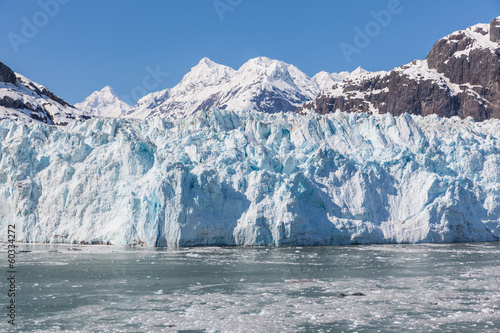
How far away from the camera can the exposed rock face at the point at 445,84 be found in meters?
111

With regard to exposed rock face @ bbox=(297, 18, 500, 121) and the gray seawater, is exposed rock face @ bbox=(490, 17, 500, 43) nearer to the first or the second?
exposed rock face @ bbox=(297, 18, 500, 121)

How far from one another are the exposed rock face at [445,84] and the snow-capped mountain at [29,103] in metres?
57.4

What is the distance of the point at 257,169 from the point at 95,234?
1068 cm

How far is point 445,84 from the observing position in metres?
115

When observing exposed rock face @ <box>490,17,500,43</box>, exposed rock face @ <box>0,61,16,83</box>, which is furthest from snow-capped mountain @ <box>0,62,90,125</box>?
exposed rock face @ <box>490,17,500,43</box>

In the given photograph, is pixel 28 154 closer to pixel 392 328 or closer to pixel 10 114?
pixel 392 328

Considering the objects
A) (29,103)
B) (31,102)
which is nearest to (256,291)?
(29,103)

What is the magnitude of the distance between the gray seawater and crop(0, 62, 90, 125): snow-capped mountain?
64.0 meters

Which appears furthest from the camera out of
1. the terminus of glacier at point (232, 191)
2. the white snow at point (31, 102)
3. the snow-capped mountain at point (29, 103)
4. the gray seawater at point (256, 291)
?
the snow-capped mountain at point (29, 103)

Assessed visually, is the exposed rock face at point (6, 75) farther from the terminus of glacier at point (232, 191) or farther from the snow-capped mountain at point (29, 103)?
the terminus of glacier at point (232, 191)

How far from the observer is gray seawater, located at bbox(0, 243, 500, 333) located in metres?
14.1

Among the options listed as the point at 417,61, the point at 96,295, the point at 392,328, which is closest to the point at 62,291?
the point at 96,295

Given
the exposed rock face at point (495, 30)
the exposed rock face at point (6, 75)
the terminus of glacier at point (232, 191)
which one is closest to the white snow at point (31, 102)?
the exposed rock face at point (6, 75)

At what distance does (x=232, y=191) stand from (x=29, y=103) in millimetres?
73665
